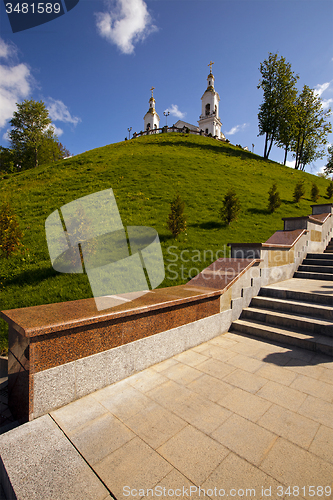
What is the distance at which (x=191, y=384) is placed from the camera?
11.5 feet

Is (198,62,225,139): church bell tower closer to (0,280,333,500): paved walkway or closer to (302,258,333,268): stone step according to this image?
(302,258,333,268): stone step

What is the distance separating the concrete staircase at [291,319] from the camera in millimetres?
4707

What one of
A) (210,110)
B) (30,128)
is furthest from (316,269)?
(210,110)

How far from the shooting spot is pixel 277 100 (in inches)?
1522

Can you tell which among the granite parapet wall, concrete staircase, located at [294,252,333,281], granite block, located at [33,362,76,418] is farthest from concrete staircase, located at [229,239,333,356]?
granite block, located at [33,362,76,418]

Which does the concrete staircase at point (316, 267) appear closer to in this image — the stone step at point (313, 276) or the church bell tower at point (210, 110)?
the stone step at point (313, 276)

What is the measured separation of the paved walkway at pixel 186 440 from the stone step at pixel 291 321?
1.17m

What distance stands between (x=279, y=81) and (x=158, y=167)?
101ft

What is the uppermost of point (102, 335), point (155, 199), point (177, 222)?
point (155, 199)

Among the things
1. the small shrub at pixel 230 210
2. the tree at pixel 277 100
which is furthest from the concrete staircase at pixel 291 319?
the tree at pixel 277 100

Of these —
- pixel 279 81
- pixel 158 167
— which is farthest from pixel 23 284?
pixel 279 81

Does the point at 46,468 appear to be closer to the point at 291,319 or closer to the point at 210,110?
Answer: the point at 291,319

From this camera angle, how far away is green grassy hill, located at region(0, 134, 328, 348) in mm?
7259

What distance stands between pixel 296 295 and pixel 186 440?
4.78 m
